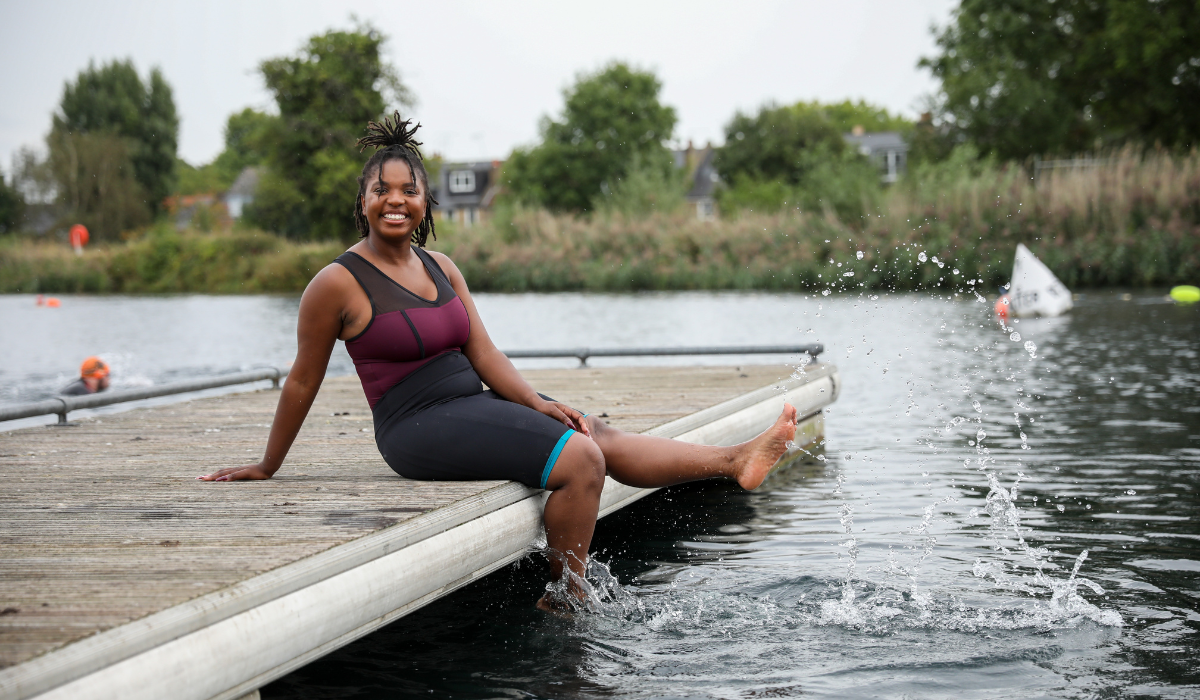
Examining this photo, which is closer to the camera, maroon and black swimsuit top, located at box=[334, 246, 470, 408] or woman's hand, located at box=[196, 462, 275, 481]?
maroon and black swimsuit top, located at box=[334, 246, 470, 408]

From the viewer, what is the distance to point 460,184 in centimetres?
9700

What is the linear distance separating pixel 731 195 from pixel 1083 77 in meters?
22.7

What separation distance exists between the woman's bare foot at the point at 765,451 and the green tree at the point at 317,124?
55497 mm

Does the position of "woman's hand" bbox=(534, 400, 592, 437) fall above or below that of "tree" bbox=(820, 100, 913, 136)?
below

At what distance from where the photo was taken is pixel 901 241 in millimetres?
34781

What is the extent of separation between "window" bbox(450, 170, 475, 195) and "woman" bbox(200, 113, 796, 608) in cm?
9361

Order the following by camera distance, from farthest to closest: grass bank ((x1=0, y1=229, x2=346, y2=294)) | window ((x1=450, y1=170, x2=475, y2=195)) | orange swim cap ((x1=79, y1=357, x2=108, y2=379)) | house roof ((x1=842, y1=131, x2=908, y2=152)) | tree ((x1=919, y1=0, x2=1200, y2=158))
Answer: window ((x1=450, y1=170, x2=475, y2=195)) < house roof ((x1=842, y1=131, x2=908, y2=152)) < grass bank ((x1=0, y1=229, x2=346, y2=294)) < tree ((x1=919, y1=0, x2=1200, y2=158)) < orange swim cap ((x1=79, y1=357, x2=108, y2=379))

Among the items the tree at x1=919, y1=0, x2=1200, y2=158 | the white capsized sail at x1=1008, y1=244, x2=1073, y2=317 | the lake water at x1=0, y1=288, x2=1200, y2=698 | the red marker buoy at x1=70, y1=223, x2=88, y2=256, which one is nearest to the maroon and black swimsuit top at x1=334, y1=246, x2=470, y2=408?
the lake water at x1=0, y1=288, x2=1200, y2=698

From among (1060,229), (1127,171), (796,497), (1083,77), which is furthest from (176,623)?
(1083,77)

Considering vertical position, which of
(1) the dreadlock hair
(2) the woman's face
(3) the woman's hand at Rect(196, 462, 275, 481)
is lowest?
(3) the woman's hand at Rect(196, 462, 275, 481)

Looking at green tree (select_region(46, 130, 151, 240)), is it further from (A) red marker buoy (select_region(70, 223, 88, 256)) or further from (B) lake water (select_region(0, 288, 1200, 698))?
(B) lake water (select_region(0, 288, 1200, 698))

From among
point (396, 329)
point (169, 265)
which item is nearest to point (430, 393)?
point (396, 329)

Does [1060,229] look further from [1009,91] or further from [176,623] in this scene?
[176,623]

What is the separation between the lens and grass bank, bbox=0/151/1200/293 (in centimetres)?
3144
